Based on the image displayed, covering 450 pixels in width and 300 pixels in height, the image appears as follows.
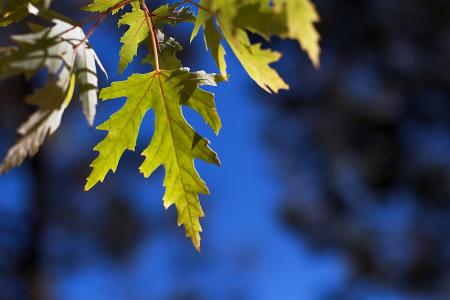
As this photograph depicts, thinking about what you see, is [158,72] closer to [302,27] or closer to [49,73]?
[49,73]

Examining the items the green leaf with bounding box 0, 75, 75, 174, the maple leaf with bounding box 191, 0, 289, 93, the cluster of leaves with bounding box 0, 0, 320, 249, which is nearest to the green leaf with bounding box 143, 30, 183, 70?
the cluster of leaves with bounding box 0, 0, 320, 249

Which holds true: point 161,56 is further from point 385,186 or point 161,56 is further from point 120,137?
point 385,186

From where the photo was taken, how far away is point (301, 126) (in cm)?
1105

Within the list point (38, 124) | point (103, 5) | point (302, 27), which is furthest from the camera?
point (103, 5)

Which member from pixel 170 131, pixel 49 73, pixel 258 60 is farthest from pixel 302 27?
pixel 170 131

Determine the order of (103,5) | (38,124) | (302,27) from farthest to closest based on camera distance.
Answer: (103,5) → (38,124) → (302,27)

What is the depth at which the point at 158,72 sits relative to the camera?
0.98 m

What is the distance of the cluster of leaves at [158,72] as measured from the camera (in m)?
0.69

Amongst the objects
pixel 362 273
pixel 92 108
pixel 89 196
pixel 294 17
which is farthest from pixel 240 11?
pixel 362 273

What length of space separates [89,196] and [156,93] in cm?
957

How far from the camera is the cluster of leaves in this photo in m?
0.69

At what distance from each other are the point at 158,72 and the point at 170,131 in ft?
0.31

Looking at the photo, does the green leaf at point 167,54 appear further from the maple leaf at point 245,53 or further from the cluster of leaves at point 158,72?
the maple leaf at point 245,53

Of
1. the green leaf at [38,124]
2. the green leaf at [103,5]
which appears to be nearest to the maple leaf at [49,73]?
the green leaf at [38,124]
